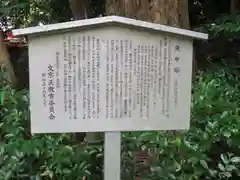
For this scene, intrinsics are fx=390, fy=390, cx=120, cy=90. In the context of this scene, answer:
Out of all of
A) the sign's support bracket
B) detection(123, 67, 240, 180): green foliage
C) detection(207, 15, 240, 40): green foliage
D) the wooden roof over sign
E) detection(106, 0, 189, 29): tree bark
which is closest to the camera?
the wooden roof over sign

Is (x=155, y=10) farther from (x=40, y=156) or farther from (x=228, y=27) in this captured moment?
(x=40, y=156)

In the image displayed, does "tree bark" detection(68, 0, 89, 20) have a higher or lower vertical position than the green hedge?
higher

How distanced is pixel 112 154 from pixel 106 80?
0.39 m

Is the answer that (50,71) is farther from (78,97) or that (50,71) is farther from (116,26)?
(116,26)

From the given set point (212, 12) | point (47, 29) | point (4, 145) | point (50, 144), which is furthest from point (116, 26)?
point (212, 12)

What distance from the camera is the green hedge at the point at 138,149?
2.03 meters

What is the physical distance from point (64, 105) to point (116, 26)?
1.52 feet

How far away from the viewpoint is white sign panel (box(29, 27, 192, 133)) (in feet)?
6.15

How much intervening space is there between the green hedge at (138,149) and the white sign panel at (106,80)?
0.62ft

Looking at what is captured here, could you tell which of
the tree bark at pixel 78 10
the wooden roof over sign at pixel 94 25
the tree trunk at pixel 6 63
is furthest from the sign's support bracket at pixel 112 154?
the tree bark at pixel 78 10

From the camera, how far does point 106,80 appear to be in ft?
6.28

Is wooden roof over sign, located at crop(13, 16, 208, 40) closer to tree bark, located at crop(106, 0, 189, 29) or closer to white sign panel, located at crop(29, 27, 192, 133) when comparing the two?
white sign panel, located at crop(29, 27, 192, 133)

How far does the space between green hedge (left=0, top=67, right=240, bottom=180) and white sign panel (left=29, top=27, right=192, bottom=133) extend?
189 mm

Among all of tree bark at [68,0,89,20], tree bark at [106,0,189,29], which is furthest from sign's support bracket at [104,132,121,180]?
tree bark at [68,0,89,20]
